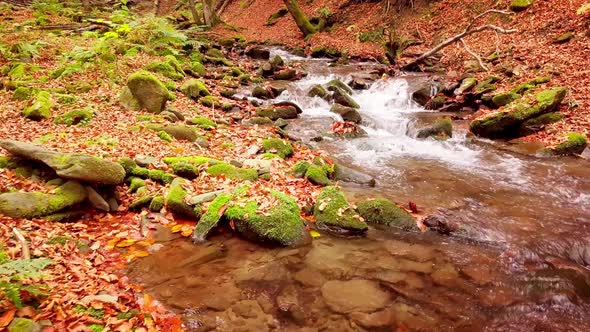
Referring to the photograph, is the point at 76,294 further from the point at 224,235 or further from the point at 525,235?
the point at 525,235

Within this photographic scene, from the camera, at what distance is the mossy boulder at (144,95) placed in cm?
932

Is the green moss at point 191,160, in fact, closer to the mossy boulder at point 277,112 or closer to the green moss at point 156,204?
the green moss at point 156,204

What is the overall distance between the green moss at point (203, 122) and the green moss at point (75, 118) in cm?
219

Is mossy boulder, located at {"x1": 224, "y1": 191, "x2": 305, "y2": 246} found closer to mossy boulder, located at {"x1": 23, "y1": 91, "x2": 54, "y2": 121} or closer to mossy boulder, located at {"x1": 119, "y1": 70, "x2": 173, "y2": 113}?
mossy boulder, located at {"x1": 119, "y1": 70, "x2": 173, "y2": 113}

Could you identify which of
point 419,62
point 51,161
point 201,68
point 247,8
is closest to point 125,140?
point 51,161

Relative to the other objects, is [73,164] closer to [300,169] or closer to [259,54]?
[300,169]

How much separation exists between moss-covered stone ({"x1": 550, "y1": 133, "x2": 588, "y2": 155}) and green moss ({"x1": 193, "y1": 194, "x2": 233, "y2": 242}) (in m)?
7.71

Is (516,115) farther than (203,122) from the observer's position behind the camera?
Yes

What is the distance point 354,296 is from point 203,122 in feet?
22.0

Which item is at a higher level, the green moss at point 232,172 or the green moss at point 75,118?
the green moss at point 75,118

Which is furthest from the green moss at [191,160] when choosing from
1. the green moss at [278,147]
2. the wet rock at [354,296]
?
the wet rock at [354,296]

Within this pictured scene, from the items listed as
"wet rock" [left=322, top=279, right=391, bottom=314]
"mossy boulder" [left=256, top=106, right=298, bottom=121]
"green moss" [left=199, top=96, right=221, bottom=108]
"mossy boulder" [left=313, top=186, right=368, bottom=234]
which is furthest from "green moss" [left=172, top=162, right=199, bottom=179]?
"green moss" [left=199, top=96, right=221, bottom=108]

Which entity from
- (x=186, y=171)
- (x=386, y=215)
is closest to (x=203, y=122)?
(x=186, y=171)

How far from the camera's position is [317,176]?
6.91 metres
